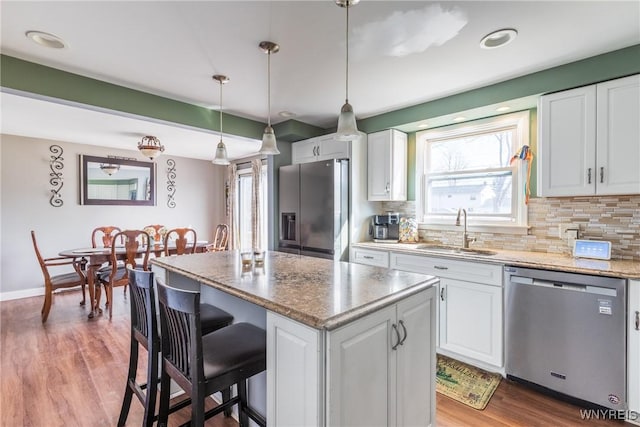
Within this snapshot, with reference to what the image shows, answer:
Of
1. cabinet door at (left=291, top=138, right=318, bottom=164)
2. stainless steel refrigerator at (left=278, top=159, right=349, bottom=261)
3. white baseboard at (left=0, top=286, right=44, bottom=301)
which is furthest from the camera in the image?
white baseboard at (left=0, top=286, right=44, bottom=301)

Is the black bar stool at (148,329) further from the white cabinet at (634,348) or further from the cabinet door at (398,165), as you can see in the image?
the white cabinet at (634,348)

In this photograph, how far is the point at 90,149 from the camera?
4938mm

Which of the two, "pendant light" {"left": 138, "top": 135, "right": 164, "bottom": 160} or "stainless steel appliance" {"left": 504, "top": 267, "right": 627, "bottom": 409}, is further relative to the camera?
"pendant light" {"left": 138, "top": 135, "right": 164, "bottom": 160}

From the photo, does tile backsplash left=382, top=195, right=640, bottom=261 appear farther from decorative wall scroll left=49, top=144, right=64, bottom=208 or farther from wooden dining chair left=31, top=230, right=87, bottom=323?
decorative wall scroll left=49, top=144, right=64, bottom=208

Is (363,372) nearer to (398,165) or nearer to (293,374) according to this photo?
(293,374)

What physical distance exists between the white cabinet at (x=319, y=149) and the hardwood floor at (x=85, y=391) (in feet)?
8.04

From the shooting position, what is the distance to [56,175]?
464 centimetres

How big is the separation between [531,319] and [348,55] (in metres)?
2.26

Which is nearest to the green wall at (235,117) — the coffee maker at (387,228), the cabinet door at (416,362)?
the coffee maker at (387,228)

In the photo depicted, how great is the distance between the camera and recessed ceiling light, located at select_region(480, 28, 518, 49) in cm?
183

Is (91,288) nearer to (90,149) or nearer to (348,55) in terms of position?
(90,149)

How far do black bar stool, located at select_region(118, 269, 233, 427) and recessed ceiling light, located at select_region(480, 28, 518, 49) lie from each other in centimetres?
237

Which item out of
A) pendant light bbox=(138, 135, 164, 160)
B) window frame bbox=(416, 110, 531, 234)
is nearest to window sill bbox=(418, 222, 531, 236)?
window frame bbox=(416, 110, 531, 234)

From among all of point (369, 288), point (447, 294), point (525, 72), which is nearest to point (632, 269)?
point (447, 294)
